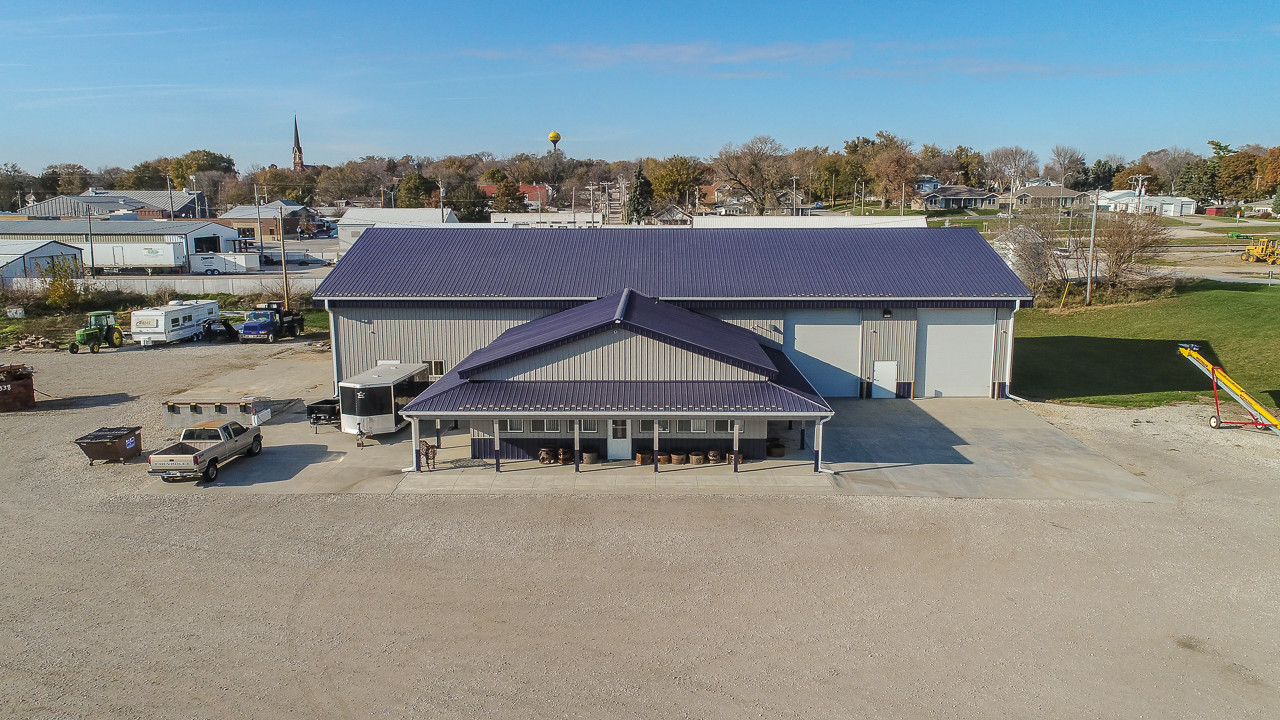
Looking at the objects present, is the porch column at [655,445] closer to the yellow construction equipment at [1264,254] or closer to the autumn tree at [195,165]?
the yellow construction equipment at [1264,254]

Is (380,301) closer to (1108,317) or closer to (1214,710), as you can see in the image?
(1214,710)

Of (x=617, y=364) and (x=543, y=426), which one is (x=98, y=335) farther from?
(x=617, y=364)

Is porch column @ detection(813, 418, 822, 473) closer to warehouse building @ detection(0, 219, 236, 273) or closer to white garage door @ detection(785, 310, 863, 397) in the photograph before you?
white garage door @ detection(785, 310, 863, 397)

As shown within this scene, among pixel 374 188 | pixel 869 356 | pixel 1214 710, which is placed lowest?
pixel 1214 710

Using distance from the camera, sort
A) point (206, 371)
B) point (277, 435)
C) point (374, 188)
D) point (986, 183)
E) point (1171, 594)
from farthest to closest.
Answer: point (986, 183) → point (374, 188) → point (206, 371) → point (277, 435) → point (1171, 594)

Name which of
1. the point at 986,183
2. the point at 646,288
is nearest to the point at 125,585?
the point at 646,288

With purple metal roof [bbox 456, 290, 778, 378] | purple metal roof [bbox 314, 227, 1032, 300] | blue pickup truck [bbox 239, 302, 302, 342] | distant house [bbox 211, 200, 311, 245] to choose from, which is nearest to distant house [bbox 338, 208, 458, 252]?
distant house [bbox 211, 200, 311, 245]
